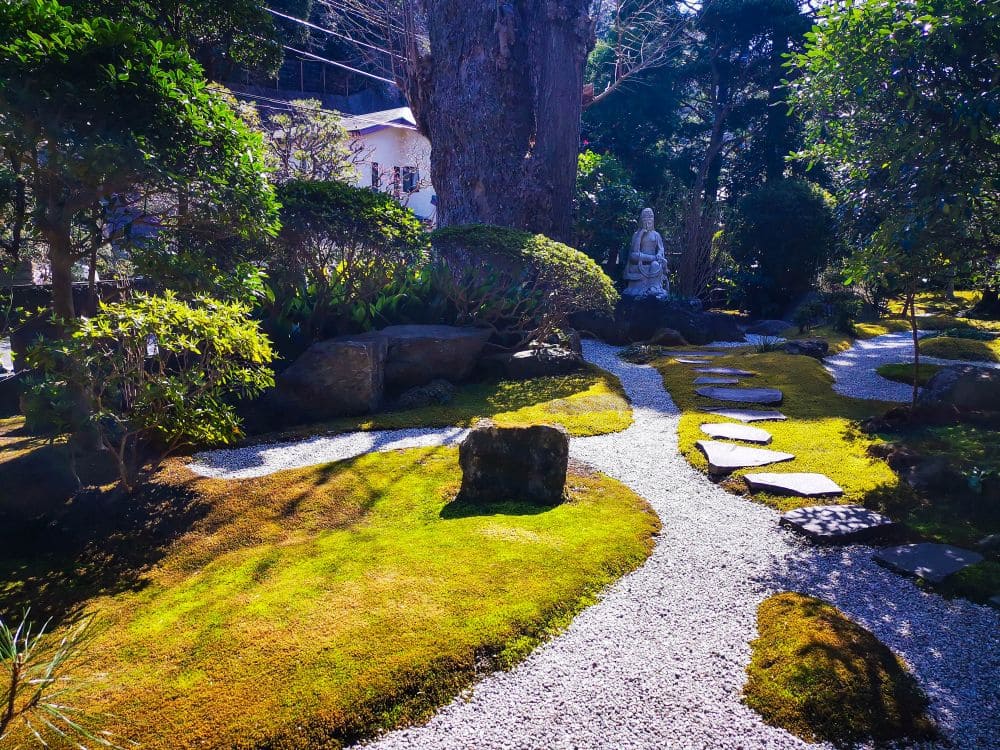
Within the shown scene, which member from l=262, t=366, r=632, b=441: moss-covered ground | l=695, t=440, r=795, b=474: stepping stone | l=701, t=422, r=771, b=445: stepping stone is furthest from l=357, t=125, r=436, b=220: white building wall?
l=695, t=440, r=795, b=474: stepping stone

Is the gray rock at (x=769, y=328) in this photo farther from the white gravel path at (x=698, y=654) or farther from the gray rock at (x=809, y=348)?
the white gravel path at (x=698, y=654)

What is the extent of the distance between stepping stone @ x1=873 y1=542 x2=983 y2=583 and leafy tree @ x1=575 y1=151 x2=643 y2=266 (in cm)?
1253

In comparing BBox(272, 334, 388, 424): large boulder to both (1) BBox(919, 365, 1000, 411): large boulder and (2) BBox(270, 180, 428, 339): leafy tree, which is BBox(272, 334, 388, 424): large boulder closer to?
(2) BBox(270, 180, 428, 339): leafy tree

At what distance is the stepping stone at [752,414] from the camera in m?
7.04

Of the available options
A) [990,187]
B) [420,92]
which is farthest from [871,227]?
[420,92]

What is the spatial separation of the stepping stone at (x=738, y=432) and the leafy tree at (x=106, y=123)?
→ 462 centimetres

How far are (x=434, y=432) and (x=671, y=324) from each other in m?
7.56

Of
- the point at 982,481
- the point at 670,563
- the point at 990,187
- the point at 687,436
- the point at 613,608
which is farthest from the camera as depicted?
the point at 687,436

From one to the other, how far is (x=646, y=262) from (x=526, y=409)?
26.0 ft

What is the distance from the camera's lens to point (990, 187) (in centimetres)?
498

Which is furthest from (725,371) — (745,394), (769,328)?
(769,328)

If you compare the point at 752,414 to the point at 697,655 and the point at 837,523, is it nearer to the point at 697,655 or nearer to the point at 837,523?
the point at 837,523

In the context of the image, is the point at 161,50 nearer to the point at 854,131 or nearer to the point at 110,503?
the point at 110,503

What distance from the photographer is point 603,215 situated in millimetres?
16062
